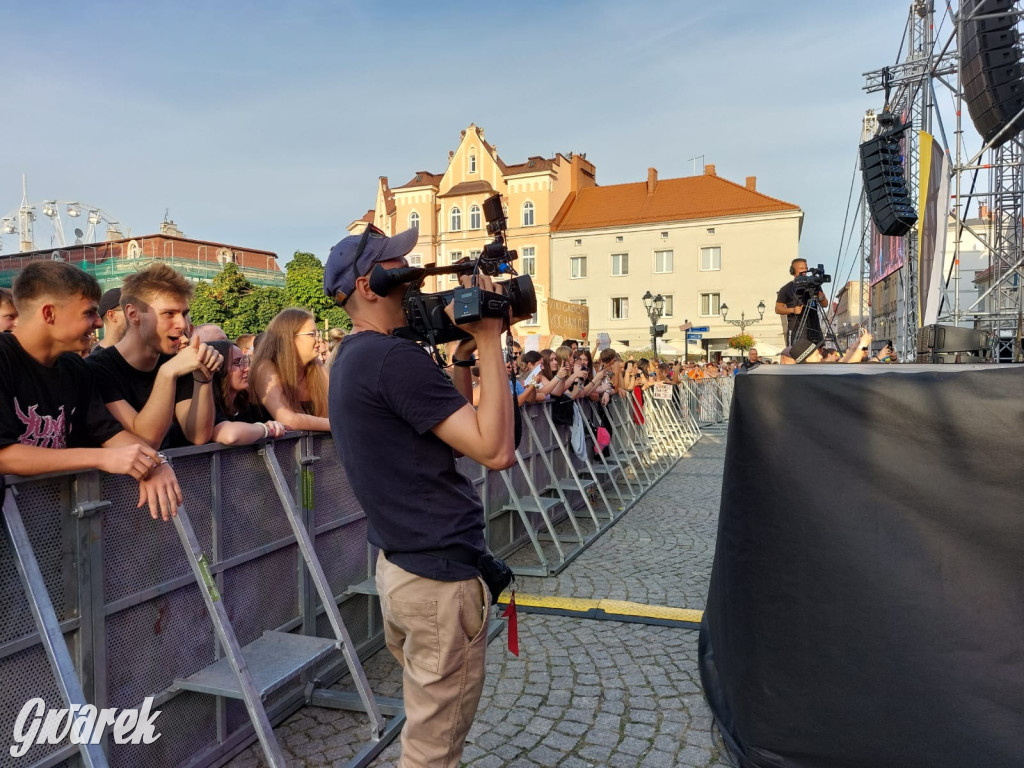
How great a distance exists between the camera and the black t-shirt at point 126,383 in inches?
113

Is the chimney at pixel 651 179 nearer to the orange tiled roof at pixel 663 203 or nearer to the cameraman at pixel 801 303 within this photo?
the orange tiled roof at pixel 663 203

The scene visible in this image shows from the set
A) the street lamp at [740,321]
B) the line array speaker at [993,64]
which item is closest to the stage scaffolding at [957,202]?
the line array speaker at [993,64]

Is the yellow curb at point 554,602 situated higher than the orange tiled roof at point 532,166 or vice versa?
the orange tiled roof at point 532,166

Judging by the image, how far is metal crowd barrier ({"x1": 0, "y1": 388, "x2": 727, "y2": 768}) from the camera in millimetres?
2277

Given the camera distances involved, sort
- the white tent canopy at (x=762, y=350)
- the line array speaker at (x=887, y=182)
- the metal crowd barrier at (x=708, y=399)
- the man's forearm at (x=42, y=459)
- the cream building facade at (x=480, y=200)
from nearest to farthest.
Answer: the man's forearm at (x=42, y=459)
the line array speaker at (x=887, y=182)
the metal crowd barrier at (x=708, y=399)
the white tent canopy at (x=762, y=350)
the cream building facade at (x=480, y=200)

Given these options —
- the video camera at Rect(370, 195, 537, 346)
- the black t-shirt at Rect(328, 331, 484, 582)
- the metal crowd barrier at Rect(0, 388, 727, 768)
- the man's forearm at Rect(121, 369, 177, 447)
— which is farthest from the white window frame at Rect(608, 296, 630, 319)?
the black t-shirt at Rect(328, 331, 484, 582)

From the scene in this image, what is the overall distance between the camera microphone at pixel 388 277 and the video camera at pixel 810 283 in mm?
8206

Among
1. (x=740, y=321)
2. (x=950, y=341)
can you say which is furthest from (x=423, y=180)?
(x=950, y=341)

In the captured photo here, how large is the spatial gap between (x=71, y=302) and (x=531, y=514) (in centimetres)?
543

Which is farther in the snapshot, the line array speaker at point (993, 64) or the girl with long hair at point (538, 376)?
the line array speaker at point (993, 64)

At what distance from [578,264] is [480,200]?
8895 millimetres

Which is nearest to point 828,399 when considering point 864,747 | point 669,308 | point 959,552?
point 959,552

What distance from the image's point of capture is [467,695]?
207cm

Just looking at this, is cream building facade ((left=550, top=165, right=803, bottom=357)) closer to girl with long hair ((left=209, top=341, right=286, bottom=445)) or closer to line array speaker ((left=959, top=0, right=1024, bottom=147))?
line array speaker ((left=959, top=0, right=1024, bottom=147))
